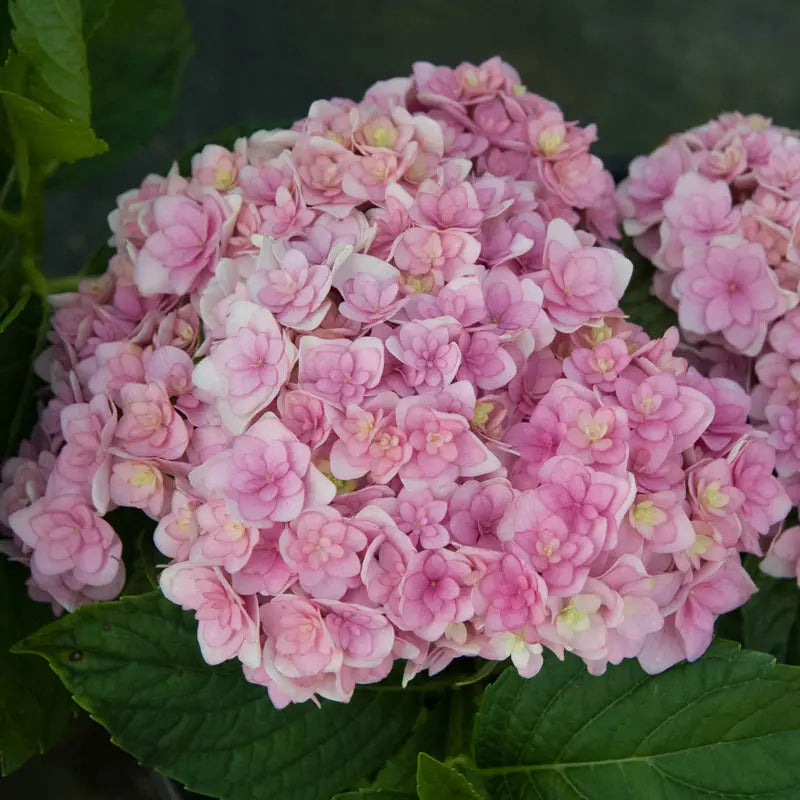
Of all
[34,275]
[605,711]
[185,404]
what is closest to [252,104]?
[34,275]

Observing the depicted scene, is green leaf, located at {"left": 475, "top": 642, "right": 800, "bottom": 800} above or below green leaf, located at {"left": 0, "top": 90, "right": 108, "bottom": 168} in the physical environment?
below

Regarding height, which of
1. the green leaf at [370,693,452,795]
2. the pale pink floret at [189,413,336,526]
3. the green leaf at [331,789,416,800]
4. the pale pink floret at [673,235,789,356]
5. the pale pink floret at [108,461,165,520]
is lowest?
the green leaf at [370,693,452,795]

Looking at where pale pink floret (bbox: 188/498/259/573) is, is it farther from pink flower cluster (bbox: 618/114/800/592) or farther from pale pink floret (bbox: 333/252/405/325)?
pink flower cluster (bbox: 618/114/800/592)

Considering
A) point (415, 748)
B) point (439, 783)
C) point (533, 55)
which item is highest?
point (533, 55)

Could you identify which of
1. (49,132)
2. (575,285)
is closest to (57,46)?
(49,132)

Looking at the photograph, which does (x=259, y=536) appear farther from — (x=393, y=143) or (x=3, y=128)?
(x=3, y=128)

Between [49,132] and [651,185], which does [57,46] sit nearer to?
[49,132]

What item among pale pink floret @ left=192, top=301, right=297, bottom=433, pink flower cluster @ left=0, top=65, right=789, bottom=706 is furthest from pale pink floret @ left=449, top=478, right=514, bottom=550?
pale pink floret @ left=192, top=301, right=297, bottom=433
